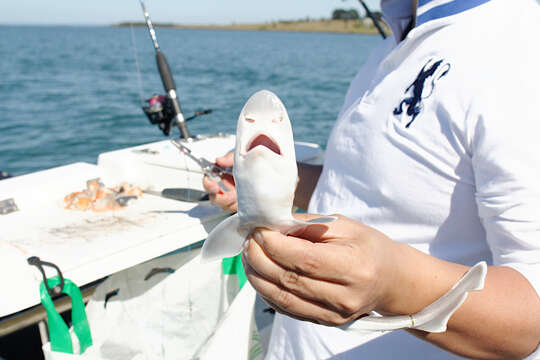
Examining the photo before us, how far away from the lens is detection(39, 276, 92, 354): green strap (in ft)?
4.60

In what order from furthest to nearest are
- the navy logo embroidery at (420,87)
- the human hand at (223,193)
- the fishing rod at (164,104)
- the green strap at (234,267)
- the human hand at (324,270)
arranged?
the fishing rod at (164,104) < the green strap at (234,267) < the human hand at (223,193) < the navy logo embroidery at (420,87) < the human hand at (324,270)

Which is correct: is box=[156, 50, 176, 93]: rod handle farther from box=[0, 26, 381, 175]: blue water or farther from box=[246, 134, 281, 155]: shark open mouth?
box=[0, 26, 381, 175]: blue water

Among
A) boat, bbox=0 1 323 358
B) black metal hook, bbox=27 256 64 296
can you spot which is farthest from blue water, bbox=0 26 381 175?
black metal hook, bbox=27 256 64 296

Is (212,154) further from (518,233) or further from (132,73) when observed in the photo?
(132,73)

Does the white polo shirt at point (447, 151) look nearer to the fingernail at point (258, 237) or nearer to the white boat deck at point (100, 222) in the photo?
the fingernail at point (258, 237)

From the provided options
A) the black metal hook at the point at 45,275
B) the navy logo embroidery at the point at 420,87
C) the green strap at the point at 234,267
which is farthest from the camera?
the green strap at the point at 234,267

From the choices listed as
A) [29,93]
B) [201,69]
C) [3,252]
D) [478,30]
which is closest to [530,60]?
[478,30]

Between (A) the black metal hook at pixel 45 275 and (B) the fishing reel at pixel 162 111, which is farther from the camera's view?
(B) the fishing reel at pixel 162 111

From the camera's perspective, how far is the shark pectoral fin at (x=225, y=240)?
75cm

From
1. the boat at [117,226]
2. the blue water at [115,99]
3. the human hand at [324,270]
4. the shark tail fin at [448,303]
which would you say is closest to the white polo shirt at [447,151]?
the shark tail fin at [448,303]

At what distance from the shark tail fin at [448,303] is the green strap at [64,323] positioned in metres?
1.11

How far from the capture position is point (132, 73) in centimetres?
1619

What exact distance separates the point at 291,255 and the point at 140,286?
146 cm

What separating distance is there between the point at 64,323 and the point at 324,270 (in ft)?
3.86
